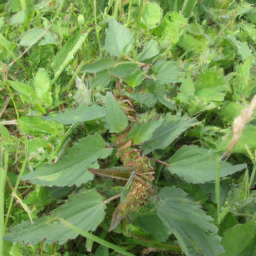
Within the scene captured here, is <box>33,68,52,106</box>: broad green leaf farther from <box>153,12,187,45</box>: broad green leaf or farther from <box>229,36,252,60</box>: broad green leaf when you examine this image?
<box>229,36,252,60</box>: broad green leaf

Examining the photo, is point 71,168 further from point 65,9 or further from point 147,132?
point 65,9

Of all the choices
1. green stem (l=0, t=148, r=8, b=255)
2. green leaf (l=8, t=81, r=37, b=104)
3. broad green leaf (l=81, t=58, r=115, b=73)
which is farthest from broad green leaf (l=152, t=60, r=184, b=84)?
green stem (l=0, t=148, r=8, b=255)

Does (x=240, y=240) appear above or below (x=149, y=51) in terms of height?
below

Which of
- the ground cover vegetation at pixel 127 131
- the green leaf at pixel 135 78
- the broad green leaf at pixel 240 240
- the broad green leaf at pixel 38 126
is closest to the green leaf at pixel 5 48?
the ground cover vegetation at pixel 127 131

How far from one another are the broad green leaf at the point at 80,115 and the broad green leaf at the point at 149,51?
23 cm

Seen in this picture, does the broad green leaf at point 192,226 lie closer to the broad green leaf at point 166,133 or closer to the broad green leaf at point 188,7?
the broad green leaf at point 166,133

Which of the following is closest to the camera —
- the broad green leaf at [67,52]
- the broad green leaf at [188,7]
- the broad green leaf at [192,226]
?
the broad green leaf at [192,226]

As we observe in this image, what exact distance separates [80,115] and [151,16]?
0.44m

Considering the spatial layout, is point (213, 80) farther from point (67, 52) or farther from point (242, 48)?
point (67, 52)

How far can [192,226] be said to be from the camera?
56 cm

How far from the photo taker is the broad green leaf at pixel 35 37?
0.91m

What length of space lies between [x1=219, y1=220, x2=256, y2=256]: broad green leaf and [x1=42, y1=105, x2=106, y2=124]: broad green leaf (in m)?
0.36

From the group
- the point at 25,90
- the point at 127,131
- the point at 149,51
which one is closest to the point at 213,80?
the point at 149,51

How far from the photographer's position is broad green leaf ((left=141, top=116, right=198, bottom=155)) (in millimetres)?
631
